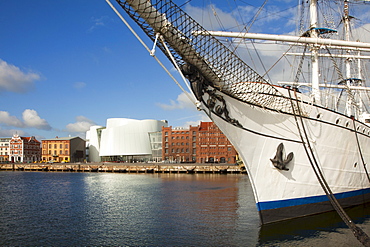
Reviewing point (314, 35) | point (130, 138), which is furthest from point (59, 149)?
point (314, 35)

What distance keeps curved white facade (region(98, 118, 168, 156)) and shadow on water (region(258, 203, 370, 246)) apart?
263 feet

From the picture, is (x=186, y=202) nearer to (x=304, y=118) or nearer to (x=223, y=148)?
(x=304, y=118)

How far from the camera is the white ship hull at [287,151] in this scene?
12.0 metres

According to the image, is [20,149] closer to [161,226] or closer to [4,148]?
[4,148]

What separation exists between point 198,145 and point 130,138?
2337 cm

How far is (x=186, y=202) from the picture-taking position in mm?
21672

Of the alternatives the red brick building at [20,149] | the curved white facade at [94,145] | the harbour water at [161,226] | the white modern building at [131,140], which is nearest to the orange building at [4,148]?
the red brick building at [20,149]

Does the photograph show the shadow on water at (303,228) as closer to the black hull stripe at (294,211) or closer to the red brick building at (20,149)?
the black hull stripe at (294,211)

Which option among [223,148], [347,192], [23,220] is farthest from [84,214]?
[223,148]

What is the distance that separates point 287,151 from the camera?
12.7 metres

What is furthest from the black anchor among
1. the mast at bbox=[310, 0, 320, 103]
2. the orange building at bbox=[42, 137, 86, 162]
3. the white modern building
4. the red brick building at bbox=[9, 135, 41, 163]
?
the red brick building at bbox=[9, 135, 41, 163]

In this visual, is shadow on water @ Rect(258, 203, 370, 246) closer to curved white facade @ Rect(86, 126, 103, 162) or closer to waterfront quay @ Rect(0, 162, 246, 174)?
waterfront quay @ Rect(0, 162, 246, 174)

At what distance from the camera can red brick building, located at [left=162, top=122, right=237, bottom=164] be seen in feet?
255

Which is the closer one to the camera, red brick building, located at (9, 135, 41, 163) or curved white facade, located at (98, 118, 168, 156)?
curved white facade, located at (98, 118, 168, 156)
